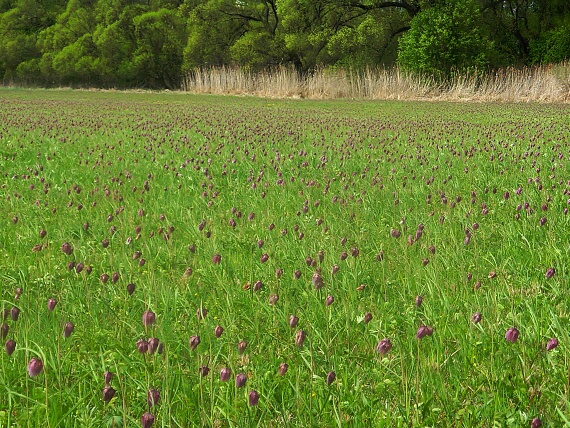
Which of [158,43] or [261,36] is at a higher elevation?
[158,43]

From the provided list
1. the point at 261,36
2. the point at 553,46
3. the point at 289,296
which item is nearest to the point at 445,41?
the point at 553,46

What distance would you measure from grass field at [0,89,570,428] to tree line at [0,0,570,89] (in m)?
28.3

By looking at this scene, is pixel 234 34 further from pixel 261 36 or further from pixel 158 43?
pixel 158 43

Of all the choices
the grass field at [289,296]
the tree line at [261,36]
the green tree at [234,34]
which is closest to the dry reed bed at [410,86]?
the tree line at [261,36]

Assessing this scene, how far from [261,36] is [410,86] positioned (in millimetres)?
23312

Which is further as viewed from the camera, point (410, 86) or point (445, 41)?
point (445, 41)

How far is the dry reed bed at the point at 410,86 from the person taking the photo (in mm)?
22547

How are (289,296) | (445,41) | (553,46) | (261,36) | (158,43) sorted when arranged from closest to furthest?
(289,296) < (445,41) < (553,46) < (261,36) < (158,43)

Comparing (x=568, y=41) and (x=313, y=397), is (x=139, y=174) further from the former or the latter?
(x=568, y=41)

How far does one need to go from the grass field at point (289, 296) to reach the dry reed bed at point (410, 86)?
17628 millimetres

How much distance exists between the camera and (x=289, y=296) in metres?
2.92

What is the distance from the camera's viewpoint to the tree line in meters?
34.1

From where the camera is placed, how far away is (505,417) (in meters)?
1.81

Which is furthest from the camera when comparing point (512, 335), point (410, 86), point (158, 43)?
point (158, 43)
